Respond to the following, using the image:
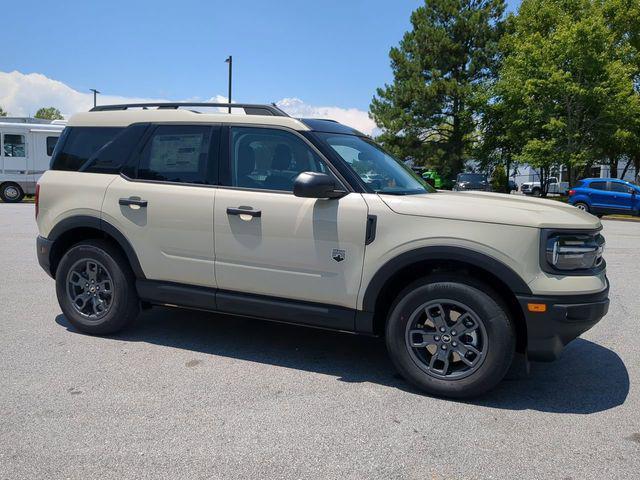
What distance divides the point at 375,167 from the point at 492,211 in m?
1.08

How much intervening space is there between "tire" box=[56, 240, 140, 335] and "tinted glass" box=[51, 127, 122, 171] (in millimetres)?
734

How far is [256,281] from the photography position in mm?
4062

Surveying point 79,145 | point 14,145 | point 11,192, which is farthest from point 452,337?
point 11,192

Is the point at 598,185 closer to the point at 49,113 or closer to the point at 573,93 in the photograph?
the point at 573,93

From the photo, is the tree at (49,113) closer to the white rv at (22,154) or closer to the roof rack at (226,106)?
the white rv at (22,154)

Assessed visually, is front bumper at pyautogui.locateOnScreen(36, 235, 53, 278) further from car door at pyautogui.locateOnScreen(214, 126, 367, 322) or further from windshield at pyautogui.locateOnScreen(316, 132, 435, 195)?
windshield at pyautogui.locateOnScreen(316, 132, 435, 195)

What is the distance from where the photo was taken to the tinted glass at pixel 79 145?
186 inches

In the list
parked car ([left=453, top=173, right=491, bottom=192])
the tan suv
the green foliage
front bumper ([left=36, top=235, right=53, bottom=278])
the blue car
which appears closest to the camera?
the tan suv

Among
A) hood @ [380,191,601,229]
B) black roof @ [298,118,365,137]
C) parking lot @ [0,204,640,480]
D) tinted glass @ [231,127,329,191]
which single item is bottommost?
parking lot @ [0,204,640,480]

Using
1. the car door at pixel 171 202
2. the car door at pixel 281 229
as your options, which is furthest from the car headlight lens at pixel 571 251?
the car door at pixel 171 202

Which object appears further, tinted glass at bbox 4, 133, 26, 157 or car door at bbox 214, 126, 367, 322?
tinted glass at bbox 4, 133, 26, 157

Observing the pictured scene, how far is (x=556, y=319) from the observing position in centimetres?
330

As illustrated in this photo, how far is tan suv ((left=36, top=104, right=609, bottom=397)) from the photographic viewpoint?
11.2 feet

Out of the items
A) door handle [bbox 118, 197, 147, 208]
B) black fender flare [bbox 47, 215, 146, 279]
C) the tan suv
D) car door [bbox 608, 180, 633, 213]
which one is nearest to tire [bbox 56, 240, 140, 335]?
the tan suv
